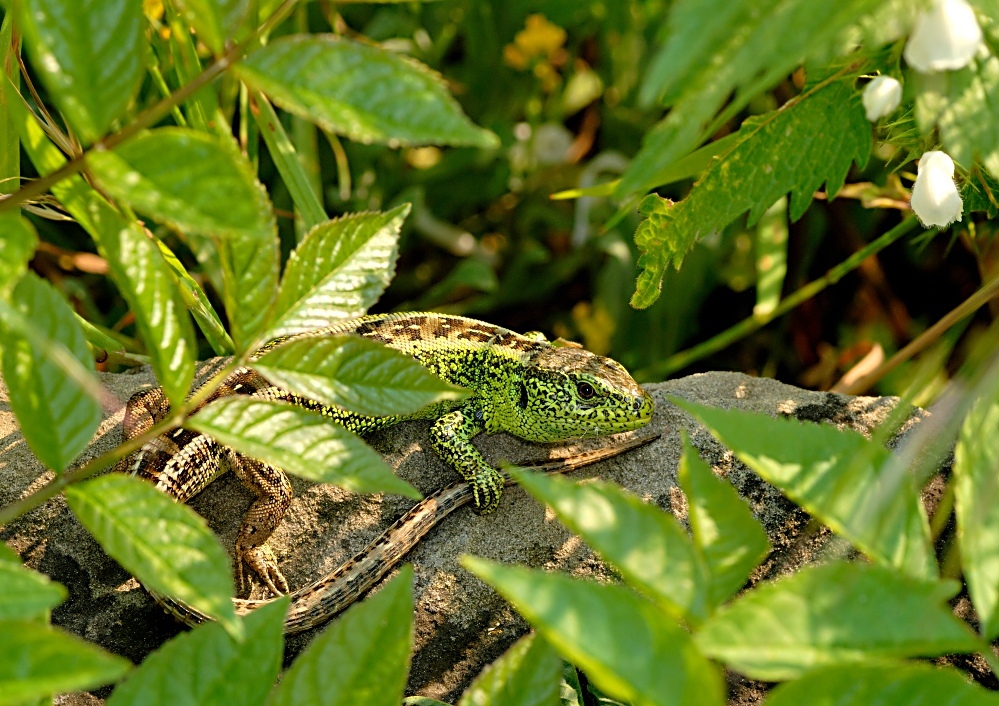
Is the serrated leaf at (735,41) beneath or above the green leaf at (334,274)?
above

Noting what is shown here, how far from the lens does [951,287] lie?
4973 millimetres

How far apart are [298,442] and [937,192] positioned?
1.63 meters

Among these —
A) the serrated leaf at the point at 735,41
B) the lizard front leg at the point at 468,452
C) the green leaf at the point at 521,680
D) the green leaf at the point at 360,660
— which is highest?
the serrated leaf at the point at 735,41

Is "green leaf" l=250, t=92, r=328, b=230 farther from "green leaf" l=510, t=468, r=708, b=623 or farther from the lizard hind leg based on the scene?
"green leaf" l=510, t=468, r=708, b=623

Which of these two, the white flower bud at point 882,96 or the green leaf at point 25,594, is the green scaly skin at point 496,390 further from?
the green leaf at point 25,594

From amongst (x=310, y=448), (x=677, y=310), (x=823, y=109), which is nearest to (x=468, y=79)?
(x=677, y=310)

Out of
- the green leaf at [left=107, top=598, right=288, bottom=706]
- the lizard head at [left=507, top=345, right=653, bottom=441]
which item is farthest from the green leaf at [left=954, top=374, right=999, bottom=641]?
the lizard head at [left=507, top=345, right=653, bottom=441]

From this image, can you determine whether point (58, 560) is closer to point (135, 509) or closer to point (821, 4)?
point (135, 509)

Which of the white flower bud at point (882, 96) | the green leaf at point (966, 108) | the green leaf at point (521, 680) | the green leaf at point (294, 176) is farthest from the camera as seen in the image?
the green leaf at point (294, 176)

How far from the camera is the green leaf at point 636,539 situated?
1269 millimetres

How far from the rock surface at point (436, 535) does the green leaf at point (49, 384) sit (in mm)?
1444

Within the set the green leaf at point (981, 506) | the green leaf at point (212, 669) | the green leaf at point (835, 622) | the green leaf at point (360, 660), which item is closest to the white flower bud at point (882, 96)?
the green leaf at point (981, 506)

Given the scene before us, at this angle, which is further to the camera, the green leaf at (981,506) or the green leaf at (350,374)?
the green leaf at (350,374)

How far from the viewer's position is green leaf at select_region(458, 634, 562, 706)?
153 cm
